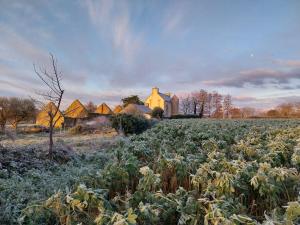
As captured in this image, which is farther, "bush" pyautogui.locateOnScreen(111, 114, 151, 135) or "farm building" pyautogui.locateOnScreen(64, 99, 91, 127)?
"farm building" pyautogui.locateOnScreen(64, 99, 91, 127)

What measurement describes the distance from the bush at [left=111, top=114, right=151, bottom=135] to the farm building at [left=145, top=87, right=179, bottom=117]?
34847 mm

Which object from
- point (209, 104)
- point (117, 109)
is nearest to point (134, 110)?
point (117, 109)

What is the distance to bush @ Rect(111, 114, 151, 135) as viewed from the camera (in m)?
14.7

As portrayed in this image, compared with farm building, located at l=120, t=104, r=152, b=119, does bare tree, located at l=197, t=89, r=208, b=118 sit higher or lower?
higher

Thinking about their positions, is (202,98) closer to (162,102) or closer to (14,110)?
(162,102)

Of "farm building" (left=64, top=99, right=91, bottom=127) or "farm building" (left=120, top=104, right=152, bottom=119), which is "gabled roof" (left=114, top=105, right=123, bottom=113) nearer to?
"farm building" (left=120, top=104, right=152, bottom=119)

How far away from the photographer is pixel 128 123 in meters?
14.7

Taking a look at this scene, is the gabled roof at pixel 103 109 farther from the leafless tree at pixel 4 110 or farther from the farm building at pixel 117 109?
the leafless tree at pixel 4 110

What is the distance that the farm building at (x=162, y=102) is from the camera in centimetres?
5085

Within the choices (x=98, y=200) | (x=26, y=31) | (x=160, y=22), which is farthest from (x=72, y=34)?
(x=98, y=200)

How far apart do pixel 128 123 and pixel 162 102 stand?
118 feet

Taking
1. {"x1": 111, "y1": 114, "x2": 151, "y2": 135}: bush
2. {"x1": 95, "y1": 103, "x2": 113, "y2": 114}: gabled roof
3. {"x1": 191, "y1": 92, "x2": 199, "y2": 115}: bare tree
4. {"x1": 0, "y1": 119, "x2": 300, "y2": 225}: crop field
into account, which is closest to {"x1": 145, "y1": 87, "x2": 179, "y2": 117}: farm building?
{"x1": 191, "y1": 92, "x2": 199, "y2": 115}: bare tree

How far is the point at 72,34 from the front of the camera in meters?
8.45

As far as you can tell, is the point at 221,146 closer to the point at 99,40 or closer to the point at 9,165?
the point at 9,165
